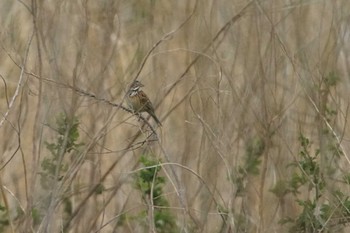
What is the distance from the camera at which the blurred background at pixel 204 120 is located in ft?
10.7

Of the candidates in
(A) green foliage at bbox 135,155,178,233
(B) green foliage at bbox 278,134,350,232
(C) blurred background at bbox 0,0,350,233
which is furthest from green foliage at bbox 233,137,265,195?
(A) green foliage at bbox 135,155,178,233

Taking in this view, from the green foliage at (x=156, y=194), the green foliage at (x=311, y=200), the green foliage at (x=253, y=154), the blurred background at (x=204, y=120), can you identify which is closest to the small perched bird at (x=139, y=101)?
the blurred background at (x=204, y=120)

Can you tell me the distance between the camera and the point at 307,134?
3721 mm

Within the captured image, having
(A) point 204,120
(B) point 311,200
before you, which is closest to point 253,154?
(B) point 311,200

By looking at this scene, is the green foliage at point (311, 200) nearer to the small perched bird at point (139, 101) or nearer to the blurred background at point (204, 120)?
the blurred background at point (204, 120)

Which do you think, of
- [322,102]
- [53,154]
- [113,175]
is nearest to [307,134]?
[322,102]

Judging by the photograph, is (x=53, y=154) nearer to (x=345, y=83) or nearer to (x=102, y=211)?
(x=102, y=211)

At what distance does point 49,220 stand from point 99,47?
48.9 inches

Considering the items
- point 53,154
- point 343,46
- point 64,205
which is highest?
point 343,46

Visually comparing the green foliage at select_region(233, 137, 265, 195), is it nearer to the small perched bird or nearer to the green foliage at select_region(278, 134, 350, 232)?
the green foliage at select_region(278, 134, 350, 232)

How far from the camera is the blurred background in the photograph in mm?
3250

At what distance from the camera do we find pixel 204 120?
319cm

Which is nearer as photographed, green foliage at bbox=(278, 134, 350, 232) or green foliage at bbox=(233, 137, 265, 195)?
green foliage at bbox=(278, 134, 350, 232)

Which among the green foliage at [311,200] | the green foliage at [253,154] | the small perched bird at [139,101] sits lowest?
the green foliage at [311,200]
